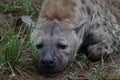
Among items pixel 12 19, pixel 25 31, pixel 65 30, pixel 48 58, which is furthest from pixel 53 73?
pixel 12 19

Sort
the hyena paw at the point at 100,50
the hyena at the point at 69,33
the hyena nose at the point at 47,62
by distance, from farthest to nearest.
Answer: the hyena paw at the point at 100,50 → the hyena at the point at 69,33 → the hyena nose at the point at 47,62

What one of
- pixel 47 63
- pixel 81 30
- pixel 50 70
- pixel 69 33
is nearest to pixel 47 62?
pixel 47 63

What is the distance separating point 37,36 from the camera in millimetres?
5078

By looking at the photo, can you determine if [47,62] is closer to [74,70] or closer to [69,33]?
[74,70]

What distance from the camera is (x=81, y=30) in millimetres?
5277

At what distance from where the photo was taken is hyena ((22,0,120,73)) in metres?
4.84

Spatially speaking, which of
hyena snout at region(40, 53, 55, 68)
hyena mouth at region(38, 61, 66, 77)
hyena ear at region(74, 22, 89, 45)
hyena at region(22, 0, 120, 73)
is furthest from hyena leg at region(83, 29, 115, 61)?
hyena snout at region(40, 53, 55, 68)

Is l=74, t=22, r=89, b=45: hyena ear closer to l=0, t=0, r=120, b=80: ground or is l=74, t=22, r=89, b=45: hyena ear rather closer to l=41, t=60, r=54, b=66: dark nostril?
l=0, t=0, r=120, b=80: ground

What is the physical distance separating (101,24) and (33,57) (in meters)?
1.14

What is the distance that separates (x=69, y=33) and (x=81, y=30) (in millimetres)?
241

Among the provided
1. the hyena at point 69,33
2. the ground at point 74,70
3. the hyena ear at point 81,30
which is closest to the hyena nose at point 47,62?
the hyena at point 69,33

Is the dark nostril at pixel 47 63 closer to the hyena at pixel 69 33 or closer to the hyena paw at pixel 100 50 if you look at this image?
the hyena at pixel 69 33

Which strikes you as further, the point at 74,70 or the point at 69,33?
the point at 69,33

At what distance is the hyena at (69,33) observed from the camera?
15.9 feet
